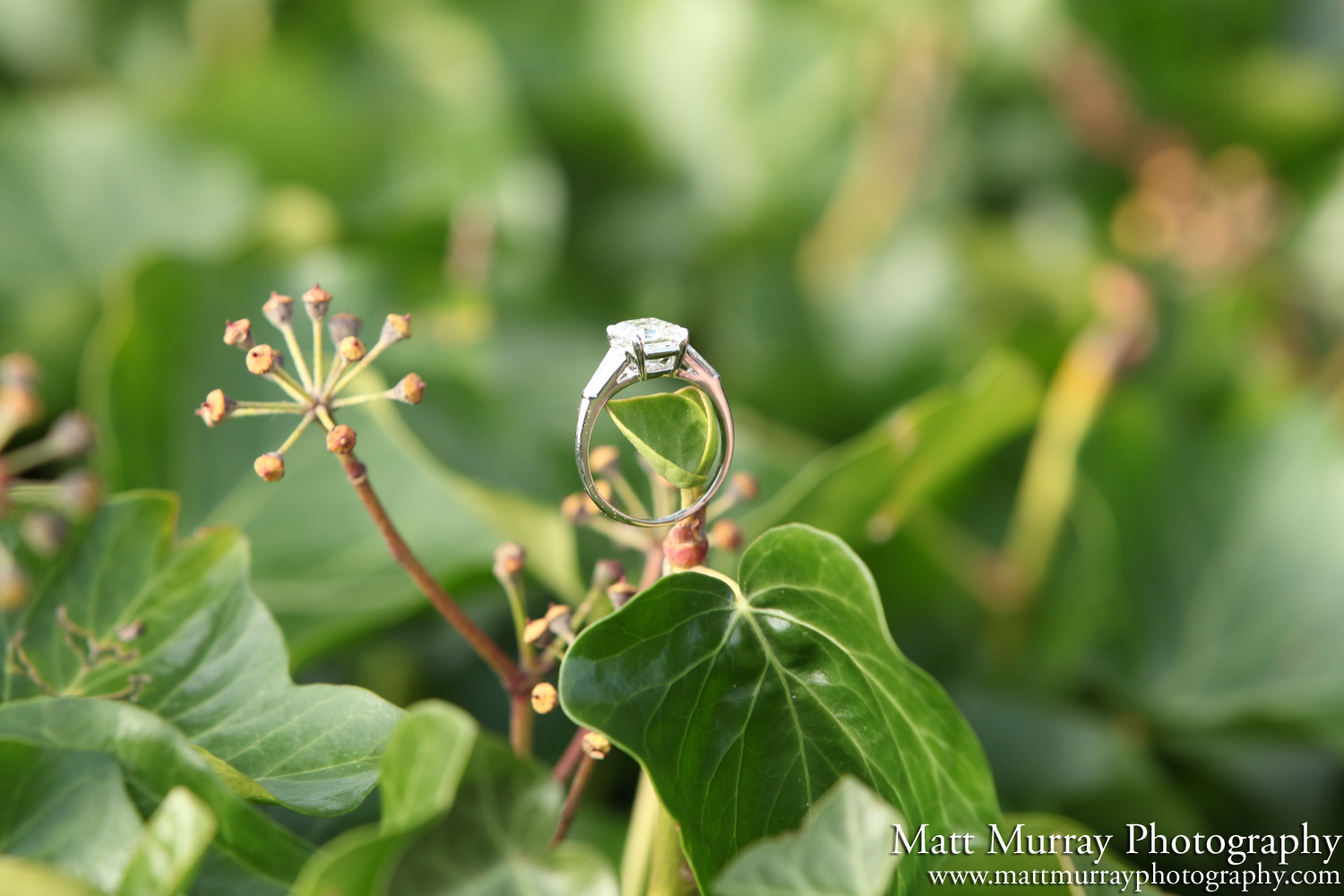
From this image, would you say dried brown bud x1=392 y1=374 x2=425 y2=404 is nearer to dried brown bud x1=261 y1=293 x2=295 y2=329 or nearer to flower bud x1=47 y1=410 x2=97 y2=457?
dried brown bud x1=261 y1=293 x2=295 y2=329

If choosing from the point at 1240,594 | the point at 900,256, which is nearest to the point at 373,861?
the point at 1240,594

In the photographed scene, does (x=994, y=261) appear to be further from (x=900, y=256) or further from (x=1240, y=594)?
(x=1240, y=594)

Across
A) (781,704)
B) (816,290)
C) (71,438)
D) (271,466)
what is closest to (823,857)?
(781,704)


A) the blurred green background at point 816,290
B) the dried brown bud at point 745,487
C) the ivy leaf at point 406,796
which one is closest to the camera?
the ivy leaf at point 406,796

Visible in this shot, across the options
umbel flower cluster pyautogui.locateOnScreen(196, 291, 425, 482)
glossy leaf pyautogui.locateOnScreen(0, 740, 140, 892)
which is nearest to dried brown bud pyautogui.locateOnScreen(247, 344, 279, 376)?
umbel flower cluster pyautogui.locateOnScreen(196, 291, 425, 482)

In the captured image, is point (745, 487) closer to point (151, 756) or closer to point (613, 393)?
point (613, 393)

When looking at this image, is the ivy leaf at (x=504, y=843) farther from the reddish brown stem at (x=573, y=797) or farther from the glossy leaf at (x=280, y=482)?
the glossy leaf at (x=280, y=482)

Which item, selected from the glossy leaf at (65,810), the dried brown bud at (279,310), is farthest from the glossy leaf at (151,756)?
the dried brown bud at (279,310)
